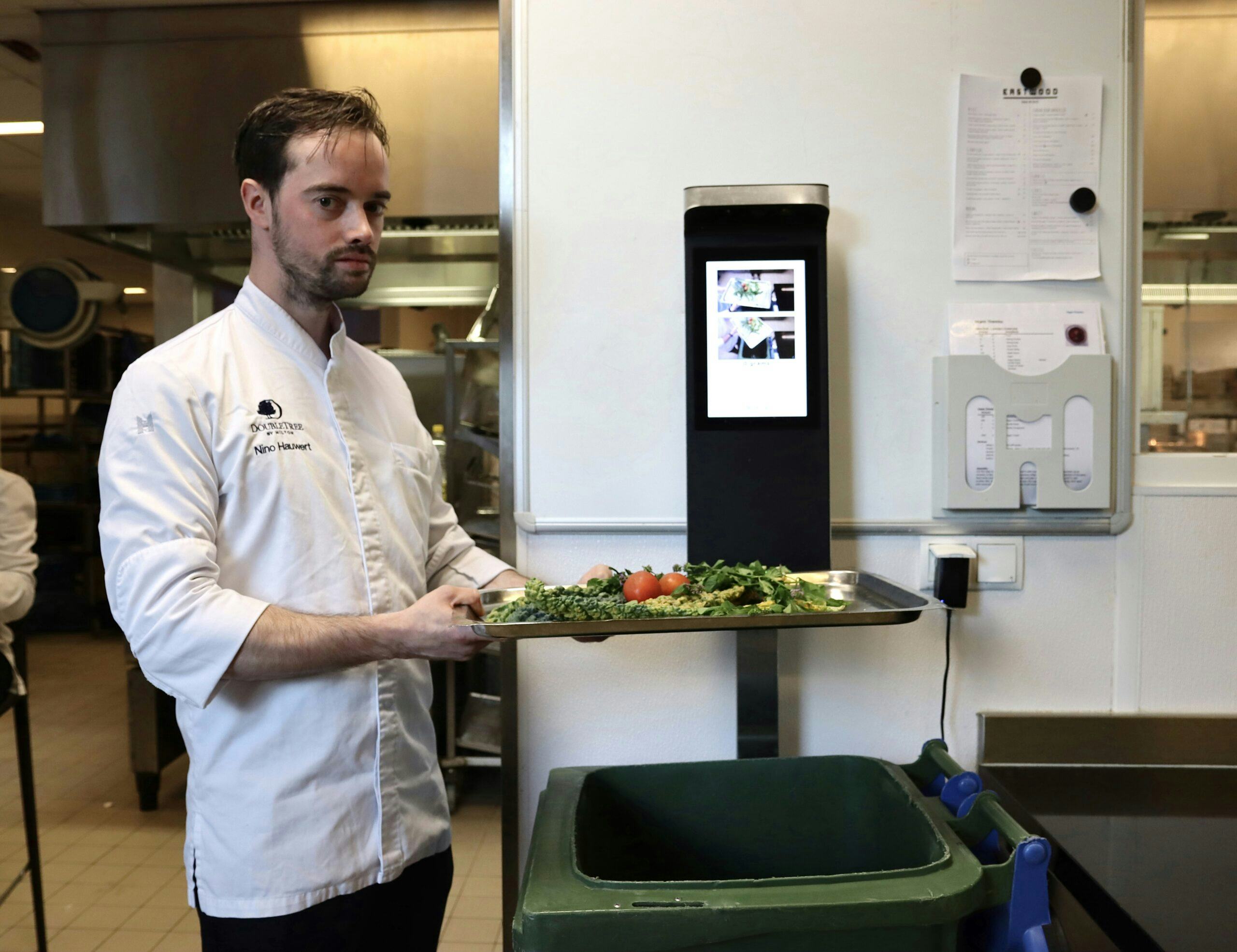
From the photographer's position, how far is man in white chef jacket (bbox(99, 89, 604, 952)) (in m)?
1.20

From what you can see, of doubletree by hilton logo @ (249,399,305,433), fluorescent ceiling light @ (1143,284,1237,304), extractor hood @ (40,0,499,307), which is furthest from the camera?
fluorescent ceiling light @ (1143,284,1237,304)

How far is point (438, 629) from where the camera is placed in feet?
4.02

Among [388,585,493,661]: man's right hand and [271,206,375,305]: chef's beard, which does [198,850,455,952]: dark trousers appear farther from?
[271,206,375,305]: chef's beard

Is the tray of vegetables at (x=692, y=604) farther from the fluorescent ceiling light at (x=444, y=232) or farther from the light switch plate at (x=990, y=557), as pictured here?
the fluorescent ceiling light at (x=444, y=232)

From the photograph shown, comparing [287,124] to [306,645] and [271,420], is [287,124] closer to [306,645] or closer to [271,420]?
[271,420]

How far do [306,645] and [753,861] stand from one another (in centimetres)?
73

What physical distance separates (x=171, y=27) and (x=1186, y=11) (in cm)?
349

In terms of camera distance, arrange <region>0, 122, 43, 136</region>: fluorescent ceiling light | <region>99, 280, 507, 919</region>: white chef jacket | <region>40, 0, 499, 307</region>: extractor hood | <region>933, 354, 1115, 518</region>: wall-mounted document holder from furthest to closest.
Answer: <region>0, 122, 43, 136</region>: fluorescent ceiling light
<region>40, 0, 499, 307</region>: extractor hood
<region>933, 354, 1115, 518</region>: wall-mounted document holder
<region>99, 280, 507, 919</region>: white chef jacket

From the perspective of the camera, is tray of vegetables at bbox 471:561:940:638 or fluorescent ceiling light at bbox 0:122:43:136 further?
fluorescent ceiling light at bbox 0:122:43:136

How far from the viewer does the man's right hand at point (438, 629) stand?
123 cm

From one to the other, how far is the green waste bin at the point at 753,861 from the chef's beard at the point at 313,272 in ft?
2.62

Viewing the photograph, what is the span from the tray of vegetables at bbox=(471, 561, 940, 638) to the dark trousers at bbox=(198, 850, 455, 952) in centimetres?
44

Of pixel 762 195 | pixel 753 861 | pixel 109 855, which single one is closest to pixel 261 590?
pixel 753 861

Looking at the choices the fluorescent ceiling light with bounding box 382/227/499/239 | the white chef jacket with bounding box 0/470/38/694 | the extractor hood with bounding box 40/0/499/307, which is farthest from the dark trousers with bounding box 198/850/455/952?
the fluorescent ceiling light with bounding box 382/227/499/239
